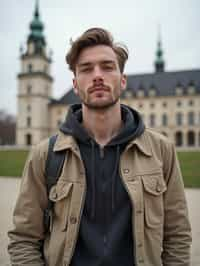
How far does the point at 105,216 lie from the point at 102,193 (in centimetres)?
16

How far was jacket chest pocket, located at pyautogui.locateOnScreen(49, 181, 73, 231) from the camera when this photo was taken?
1902 mm

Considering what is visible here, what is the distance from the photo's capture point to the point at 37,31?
61375 mm

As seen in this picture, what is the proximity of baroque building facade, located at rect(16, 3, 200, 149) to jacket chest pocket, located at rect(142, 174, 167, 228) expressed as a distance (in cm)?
5534

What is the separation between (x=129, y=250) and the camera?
1.93 m

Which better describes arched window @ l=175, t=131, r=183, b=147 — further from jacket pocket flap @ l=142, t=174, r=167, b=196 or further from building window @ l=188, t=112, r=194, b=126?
jacket pocket flap @ l=142, t=174, r=167, b=196

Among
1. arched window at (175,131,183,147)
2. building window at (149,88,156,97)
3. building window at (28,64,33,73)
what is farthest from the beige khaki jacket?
building window at (28,64,33,73)

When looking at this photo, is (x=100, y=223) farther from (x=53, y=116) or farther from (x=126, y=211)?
(x=53, y=116)

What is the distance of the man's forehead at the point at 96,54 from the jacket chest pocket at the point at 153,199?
0.89 metres

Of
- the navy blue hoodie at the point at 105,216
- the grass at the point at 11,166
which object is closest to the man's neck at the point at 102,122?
the navy blue hoodie at the point at 105,216

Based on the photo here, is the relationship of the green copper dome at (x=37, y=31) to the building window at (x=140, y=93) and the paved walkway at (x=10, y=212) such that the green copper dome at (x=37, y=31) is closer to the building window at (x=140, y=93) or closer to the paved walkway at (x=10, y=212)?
the building window at (x=140, y=93)

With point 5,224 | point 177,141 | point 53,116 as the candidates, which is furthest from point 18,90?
point 5,224

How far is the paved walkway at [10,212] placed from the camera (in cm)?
448

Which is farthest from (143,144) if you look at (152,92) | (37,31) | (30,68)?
(37,31)

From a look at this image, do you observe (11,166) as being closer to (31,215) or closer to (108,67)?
(31,215)
